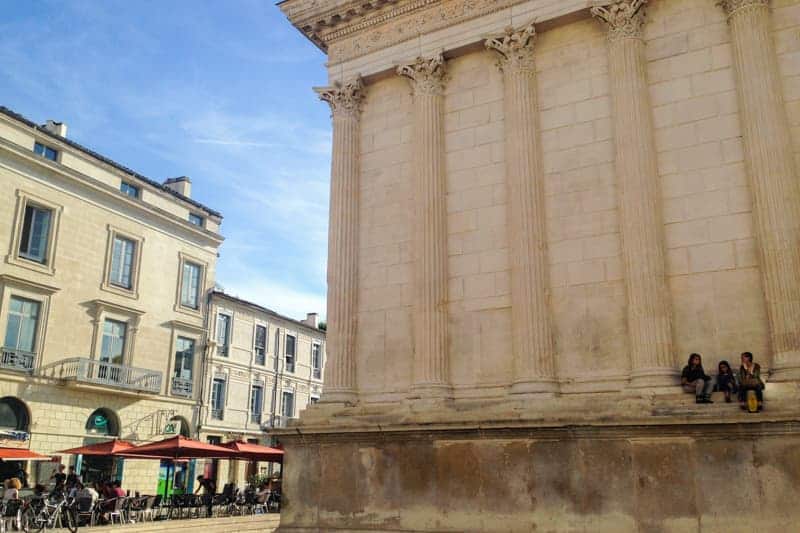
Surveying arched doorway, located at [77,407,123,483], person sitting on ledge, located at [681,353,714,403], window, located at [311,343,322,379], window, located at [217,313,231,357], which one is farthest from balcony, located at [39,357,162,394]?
person sitting on ledge, located at [681,353,714,403]

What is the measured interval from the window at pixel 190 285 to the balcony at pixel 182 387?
4.24 metres

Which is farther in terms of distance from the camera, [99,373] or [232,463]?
[232,463]

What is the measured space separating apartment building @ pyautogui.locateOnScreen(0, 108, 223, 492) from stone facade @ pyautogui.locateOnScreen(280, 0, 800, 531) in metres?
19.5

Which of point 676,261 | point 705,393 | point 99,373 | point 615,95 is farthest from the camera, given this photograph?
point 99,373

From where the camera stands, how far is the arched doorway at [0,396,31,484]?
96.7ft

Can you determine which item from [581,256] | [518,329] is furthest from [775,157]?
[518,329]

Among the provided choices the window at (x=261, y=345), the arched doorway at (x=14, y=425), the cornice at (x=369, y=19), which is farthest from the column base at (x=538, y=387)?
the window at (x=261, y=345)

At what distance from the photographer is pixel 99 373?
34.3 meters

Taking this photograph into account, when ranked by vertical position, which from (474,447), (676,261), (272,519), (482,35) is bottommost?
(272,519)

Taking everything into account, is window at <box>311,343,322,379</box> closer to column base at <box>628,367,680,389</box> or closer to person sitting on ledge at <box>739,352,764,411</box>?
column base at <box>628,367,680,389</box>

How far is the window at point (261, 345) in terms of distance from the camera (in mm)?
47094

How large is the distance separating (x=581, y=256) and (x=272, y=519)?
54.4 feet

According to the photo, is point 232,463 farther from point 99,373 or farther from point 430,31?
point 430,31

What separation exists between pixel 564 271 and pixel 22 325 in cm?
2565
